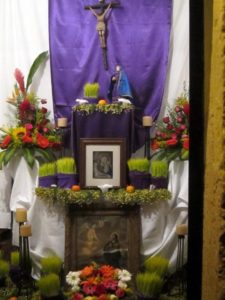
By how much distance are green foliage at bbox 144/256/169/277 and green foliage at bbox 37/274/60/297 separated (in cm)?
56

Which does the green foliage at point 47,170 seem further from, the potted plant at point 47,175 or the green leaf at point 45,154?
the green leaf at point 45,154

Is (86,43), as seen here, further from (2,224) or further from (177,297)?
(177,297)

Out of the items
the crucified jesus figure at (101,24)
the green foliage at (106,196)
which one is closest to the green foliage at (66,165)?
the green foliage at (106,196)

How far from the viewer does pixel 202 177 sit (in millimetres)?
547

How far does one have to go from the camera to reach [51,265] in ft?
7.64

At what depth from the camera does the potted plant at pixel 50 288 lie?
2123 mm

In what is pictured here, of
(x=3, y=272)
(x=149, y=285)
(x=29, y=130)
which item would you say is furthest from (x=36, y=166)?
(x=149, y=285)

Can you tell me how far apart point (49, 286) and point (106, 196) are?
62 centimetres

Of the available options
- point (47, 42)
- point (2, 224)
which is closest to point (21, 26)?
point (47, 42)

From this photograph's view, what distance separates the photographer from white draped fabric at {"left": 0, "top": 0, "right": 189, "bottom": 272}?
8.02 feet

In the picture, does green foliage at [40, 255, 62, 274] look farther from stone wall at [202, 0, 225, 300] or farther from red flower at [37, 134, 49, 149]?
stone wall at [202, 0, 225, 300]

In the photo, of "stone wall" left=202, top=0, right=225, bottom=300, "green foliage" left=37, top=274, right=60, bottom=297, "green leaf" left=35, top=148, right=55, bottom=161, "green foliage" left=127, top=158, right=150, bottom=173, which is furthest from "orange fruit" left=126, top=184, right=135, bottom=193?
"stone wall" left=202, top=0, right=225, bottom=300

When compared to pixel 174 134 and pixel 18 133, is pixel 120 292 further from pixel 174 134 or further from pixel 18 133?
pixel 18 133

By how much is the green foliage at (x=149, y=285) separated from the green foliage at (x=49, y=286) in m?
0.48
